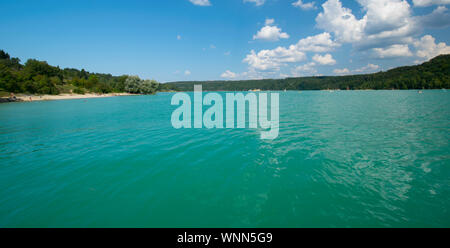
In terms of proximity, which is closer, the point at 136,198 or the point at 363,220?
the point at 363,220

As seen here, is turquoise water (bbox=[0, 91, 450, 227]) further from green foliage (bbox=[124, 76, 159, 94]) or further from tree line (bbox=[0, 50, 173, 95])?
green foliage (bbox=[124, 76, 159, 94])

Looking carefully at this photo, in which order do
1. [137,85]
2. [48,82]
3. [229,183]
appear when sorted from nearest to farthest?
[229,183] → [48,82] → [137,85]

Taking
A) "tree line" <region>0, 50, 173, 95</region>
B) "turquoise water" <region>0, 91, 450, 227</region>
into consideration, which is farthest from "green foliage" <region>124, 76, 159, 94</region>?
"turquoise water" <region>0, 91, 450, 227</region>

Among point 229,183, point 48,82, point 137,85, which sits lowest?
point 229,183

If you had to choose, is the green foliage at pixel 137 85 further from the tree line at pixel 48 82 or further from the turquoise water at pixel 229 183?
the turquoise water at pixel 229 183

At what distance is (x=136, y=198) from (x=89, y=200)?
6.77 ft

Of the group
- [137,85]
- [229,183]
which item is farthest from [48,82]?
[229,183]

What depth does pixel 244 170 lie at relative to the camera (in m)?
10.8

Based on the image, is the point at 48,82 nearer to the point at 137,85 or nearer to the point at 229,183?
the point at 137,85

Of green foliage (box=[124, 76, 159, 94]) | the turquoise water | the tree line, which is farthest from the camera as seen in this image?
green foliage (box=[124, 76, 159, 94])

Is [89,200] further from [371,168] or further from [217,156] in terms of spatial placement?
[371,168]
